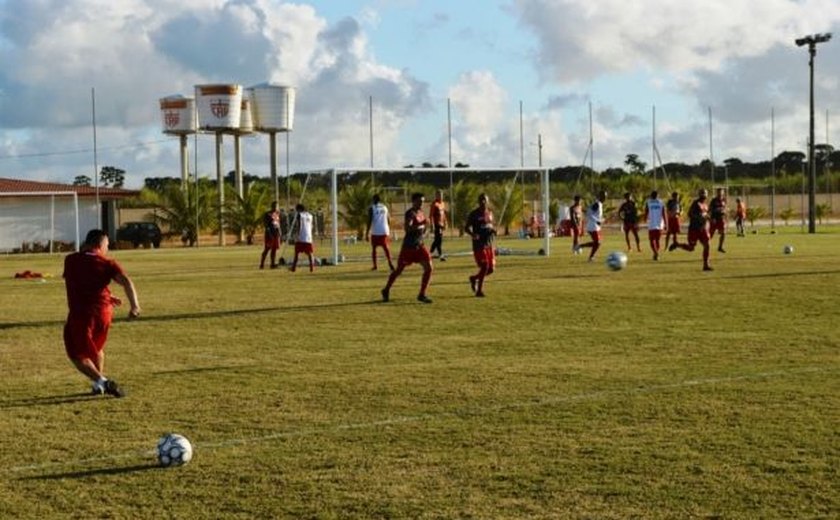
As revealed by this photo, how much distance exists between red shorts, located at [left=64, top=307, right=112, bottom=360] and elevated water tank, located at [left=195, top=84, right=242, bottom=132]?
4959 cm

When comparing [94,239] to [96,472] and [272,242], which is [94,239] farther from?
[272,242]

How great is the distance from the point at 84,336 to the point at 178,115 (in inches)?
2071

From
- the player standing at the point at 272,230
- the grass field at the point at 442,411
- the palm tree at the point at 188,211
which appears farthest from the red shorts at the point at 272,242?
the palm tree at the point at 188,211

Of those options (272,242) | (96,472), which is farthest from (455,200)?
(96,472)

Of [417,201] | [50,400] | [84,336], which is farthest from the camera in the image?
[417,201]

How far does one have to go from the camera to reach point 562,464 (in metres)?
7.99

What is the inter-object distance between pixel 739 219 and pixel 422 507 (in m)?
44.2

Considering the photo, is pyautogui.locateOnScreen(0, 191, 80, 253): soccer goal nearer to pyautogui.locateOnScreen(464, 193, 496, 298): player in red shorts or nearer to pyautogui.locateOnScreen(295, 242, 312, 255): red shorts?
pyautogui.locateOnScreen(295, 242, 312, 255): red shorts

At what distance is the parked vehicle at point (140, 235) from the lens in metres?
56.1

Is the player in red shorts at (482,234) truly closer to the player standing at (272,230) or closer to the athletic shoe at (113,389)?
the athletic shoe at (113,389)

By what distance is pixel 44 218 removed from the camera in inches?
2116

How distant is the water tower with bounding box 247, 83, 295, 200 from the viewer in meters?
60.2

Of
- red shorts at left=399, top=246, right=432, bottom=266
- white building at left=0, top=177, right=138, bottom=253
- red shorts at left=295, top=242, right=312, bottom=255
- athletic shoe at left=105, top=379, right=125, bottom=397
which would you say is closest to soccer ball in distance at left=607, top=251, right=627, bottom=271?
red shorts at left=295, top=242, right=312, bottom=255

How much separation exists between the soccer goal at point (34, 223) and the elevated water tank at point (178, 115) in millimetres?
9423
